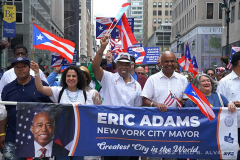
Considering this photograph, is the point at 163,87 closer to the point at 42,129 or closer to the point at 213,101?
the point at 213,101

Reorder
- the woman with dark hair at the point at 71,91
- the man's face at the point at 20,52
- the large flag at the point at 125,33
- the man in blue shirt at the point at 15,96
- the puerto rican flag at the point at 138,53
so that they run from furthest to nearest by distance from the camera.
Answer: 1. the puerto rican flag at the point at 138,53
2. the large flag at the point at 125,33
3. the man's face at the point at 20,52
4. the woman with dark hair at the point at 71,91
5. the man in blue shirt at the point at 15,96

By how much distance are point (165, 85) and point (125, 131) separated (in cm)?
101

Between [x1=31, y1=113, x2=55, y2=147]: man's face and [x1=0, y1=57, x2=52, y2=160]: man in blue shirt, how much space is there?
0.27 metres

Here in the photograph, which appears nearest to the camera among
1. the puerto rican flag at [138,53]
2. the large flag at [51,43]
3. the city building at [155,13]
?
the large flag at [51,43]

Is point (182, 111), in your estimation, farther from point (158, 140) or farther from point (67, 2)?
point (67, 2)

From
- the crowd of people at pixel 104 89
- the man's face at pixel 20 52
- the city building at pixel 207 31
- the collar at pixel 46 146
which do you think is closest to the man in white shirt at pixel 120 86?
the crowd of people at pixel 104 89

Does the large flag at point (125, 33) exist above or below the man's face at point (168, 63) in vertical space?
above

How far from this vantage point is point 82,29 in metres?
132

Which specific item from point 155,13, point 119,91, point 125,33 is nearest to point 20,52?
point 125,33

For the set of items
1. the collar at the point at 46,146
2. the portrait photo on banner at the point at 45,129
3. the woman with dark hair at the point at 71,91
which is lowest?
the collar at the point at 46,146

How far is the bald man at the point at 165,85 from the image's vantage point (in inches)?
227

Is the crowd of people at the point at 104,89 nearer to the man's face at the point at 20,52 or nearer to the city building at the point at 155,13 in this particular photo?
the man's face at the point at 20,52

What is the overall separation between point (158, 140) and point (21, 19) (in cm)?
3775

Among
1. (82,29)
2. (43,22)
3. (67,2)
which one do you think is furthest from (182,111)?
(82,29)
